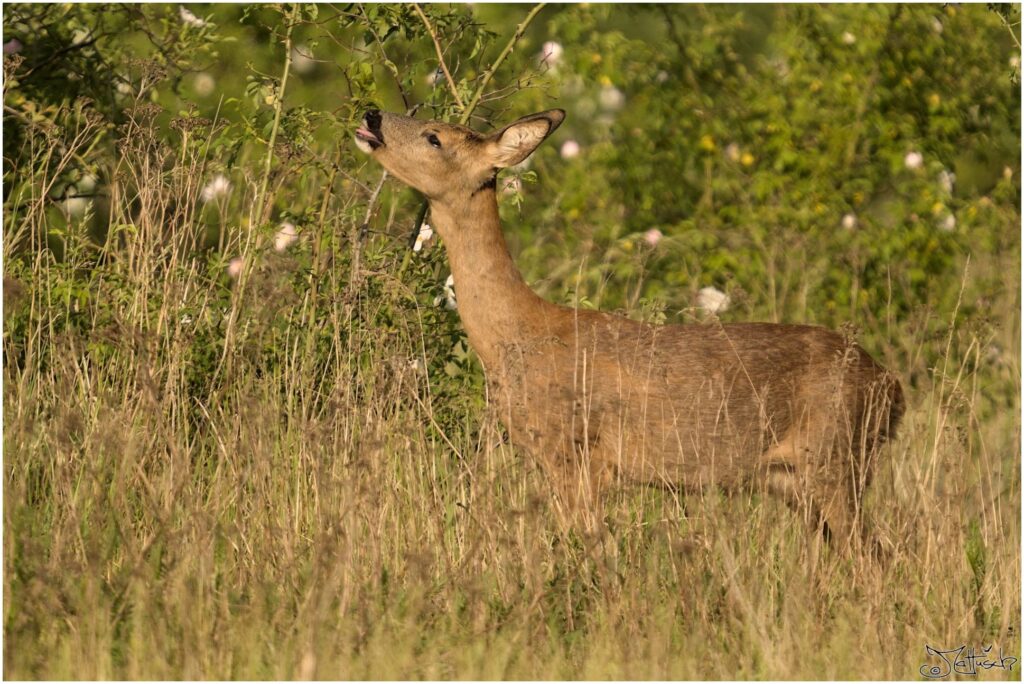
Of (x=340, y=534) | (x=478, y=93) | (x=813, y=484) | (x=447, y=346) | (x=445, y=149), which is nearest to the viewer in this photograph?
(x=340, y=534)

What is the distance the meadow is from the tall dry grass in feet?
0.06

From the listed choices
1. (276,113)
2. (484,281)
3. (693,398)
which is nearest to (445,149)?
(484,281)

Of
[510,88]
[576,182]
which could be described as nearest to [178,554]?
[510,88]

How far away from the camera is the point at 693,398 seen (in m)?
5.99

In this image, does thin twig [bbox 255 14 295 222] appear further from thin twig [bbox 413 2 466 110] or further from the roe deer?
thin twig [bbox 413 2 466 110]

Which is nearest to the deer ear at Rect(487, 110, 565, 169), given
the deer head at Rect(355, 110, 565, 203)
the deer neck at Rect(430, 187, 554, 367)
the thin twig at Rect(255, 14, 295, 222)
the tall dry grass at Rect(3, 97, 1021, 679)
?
the deer head at Rect(355, 110, 565, 203)

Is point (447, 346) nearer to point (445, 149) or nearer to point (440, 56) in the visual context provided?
point (445, 149)

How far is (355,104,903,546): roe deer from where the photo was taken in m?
5.82

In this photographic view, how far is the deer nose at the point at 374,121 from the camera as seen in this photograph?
6250mm

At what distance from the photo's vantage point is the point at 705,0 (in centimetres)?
1102

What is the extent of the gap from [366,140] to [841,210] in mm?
3886

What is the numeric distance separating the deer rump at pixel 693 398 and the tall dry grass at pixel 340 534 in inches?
7.9

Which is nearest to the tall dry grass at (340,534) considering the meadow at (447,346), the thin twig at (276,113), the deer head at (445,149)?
the meadow at (447,346)

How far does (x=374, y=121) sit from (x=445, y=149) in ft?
0.98
